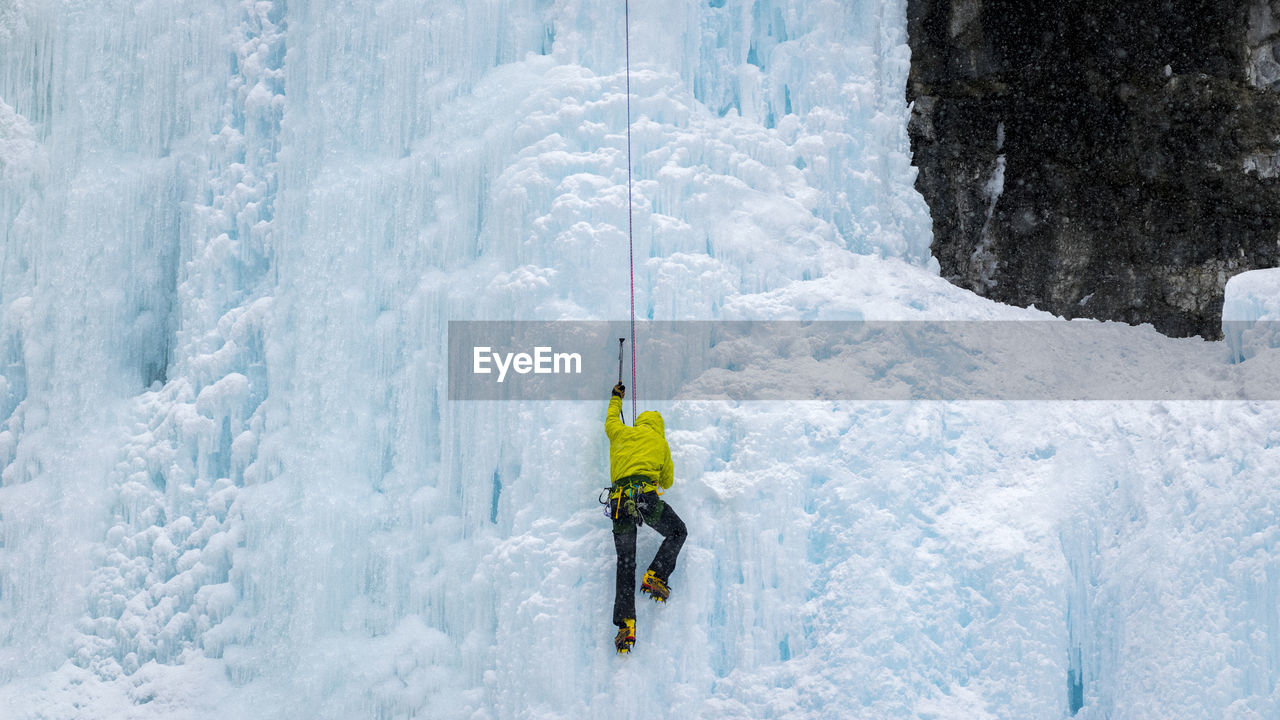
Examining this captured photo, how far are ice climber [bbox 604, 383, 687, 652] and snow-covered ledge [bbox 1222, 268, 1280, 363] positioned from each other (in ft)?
12.2

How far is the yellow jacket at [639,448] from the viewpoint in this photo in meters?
5.77

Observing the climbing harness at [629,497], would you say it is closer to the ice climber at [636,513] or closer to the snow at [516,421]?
the ice climber at [636,513]

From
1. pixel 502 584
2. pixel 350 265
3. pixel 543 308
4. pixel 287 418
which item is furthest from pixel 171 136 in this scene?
pixel 502 584

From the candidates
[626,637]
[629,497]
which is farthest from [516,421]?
[626,637]

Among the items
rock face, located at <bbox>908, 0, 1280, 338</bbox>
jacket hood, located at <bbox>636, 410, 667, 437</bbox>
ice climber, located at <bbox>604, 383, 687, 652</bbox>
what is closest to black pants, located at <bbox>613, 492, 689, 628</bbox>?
ice climber, located at <bbox>604, 383, 687, 652</bbox>

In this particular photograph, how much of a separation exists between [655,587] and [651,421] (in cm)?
88

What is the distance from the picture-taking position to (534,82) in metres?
6.96

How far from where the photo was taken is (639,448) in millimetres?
5793

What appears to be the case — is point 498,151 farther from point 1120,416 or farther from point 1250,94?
point 1250,94

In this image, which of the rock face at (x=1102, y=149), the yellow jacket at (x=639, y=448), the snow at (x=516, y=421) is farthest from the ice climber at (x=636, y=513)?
the rock face at (x=1102, y=149)

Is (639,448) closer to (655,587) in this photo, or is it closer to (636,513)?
(636,513)

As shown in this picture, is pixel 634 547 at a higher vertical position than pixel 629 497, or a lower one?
lower

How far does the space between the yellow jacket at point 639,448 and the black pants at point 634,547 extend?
0.46 ft

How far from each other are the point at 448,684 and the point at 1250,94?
19.8 ft
